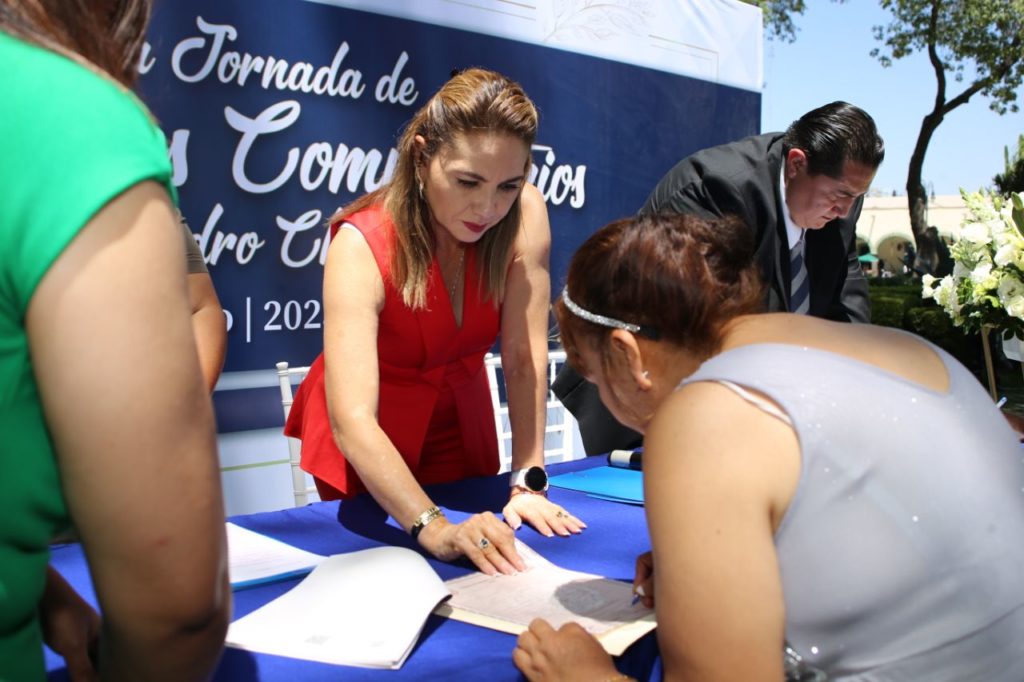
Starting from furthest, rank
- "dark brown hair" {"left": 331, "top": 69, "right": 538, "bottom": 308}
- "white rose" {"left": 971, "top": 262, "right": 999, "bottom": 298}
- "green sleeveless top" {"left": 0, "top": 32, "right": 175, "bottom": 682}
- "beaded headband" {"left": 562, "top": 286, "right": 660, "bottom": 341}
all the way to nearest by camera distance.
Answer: "white rose" {"left": 971, "top": 262, "right": 999, "bottom": 298}
"dark brown hair" {"left": 331, "top": 69, "right": 538, "bottom": 308}
"beaded headband" {"left": 562, "top": 286, "right": 660, "bottom": 341}
"green sleeveless top" {"left": 0, "top": 32, "right": 175, "bottom": 682}

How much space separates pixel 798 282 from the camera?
289 cm

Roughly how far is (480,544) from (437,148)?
89 centimetres

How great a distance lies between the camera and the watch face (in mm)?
1915

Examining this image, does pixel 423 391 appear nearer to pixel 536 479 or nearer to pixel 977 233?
pixel 536 479

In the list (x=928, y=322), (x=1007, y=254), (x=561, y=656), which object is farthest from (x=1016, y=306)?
(x=928, y=322)

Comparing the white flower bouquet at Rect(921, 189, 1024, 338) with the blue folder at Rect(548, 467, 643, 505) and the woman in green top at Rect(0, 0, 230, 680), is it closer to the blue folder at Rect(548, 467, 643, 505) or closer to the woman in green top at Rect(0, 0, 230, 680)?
the blue folder at Rect(548, 467, 643, 505)

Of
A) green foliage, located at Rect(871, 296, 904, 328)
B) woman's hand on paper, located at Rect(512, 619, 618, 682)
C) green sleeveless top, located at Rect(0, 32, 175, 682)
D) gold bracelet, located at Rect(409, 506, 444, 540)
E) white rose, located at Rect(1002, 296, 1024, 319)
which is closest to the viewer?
green sleeveless top, located at Rect(0, 32, 175, 682)

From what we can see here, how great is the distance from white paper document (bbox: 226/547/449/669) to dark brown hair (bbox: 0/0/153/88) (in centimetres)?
74

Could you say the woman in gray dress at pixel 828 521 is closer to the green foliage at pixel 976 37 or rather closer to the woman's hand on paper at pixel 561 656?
the woman's hand on paper at pixel 561 656

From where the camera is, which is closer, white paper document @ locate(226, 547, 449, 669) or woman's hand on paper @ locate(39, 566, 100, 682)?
woman's hand on paper @ locate(39, 566, 100, 682)

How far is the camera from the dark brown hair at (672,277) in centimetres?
119

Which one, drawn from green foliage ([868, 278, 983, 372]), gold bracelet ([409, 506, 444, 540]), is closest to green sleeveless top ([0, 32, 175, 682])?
gold bracelet ([409, 506, 444, 540])

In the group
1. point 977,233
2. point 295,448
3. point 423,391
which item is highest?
point 977,233

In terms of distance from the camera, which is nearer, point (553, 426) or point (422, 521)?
point (422, 521)
